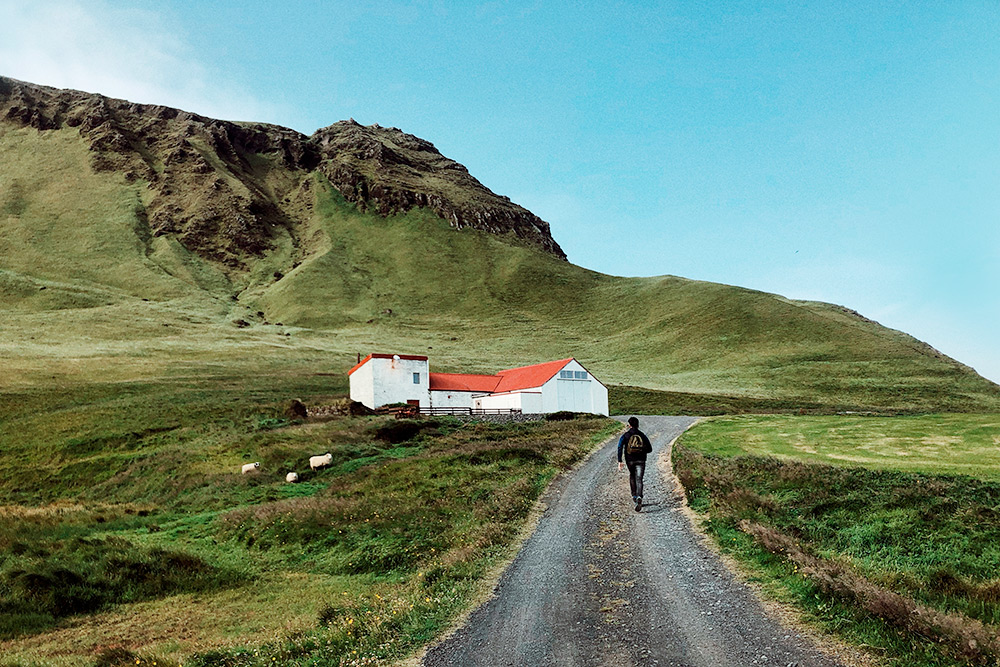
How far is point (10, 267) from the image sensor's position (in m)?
172

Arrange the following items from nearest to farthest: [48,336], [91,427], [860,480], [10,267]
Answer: [860,480] < [91,427] < [48,336] < [10,267]

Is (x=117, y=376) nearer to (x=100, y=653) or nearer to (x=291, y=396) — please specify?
(x=291, y=396)

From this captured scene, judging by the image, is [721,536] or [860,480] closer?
[721,536]

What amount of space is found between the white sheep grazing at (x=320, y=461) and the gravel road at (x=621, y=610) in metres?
20.3

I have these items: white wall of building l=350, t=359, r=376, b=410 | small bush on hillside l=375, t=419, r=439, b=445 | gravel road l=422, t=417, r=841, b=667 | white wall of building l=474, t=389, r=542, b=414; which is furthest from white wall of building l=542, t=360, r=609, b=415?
gravel road l=422, t=417, r=841, b=667

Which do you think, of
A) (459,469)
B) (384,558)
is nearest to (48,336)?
(459,469)

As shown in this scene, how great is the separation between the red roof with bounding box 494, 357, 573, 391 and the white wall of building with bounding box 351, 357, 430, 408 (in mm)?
11948

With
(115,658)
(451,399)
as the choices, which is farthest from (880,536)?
(451,399)

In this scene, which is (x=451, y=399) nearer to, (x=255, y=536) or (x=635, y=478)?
(x=255, y=536)

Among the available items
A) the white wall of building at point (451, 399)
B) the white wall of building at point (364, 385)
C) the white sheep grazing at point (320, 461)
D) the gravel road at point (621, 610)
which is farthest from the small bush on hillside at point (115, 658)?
the white wall of building at point (451, 399)

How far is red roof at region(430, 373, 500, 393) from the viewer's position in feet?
234

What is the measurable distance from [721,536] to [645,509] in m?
4.48

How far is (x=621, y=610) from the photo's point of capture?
34.4 feet

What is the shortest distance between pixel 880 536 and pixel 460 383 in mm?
61687
